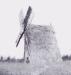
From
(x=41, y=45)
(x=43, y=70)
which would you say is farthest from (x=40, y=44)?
(x=43, y=70)

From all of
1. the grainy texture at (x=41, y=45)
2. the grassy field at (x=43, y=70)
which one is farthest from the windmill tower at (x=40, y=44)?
the grassy field at (x=43, y=70)

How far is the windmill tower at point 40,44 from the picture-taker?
2533cm

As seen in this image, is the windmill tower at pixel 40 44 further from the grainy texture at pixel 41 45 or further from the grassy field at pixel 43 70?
the grassy field at pixel 43 70

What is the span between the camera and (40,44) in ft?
85.6

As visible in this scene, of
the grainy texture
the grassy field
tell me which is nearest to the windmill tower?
the grainy texture

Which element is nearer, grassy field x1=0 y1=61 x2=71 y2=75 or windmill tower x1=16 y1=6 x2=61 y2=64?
grassy field x1=0 y1=61 x2=71 y2=75

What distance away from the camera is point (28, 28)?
2730 centimetres

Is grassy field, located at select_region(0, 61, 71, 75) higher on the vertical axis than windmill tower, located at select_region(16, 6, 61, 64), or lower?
lower

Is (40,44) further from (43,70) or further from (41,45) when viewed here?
(43,70)

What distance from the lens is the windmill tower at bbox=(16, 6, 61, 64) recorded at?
2533 cm

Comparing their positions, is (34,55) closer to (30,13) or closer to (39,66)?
(39,66)

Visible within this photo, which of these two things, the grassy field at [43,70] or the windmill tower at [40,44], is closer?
the grassy field at [43,70]

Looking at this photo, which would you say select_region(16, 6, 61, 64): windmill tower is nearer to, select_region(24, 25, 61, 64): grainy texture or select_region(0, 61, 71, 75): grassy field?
select_region(24, 25, 61, 64): grainy texture

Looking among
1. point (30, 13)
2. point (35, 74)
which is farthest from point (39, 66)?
point (30, 13)
